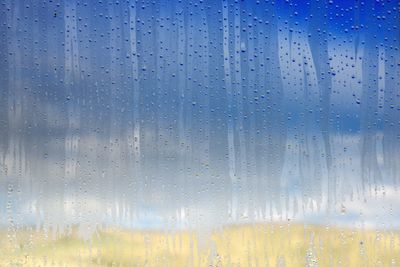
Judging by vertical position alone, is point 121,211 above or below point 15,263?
above

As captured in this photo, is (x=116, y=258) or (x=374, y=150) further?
(x=374, y=150)

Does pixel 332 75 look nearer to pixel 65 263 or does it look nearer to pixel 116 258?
pixel 116 258

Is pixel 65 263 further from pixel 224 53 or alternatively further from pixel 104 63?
pixel 224 53

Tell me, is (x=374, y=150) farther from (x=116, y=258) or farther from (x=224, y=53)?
(x=116, y=258)

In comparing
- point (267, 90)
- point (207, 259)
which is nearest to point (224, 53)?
point (267, 90)

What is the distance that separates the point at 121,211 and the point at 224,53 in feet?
3.01

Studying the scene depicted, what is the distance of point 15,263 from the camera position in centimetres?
278

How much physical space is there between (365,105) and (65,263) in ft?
5.42

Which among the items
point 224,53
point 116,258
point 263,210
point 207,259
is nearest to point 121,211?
point 116,258

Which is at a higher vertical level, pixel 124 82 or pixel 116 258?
pixel 124 82

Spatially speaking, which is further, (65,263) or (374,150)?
(374,150)

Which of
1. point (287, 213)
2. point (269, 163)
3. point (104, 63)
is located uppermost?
point (104, 63)

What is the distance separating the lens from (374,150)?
3.04m

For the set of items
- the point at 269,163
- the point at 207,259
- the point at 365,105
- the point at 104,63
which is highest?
the point at 104,63
